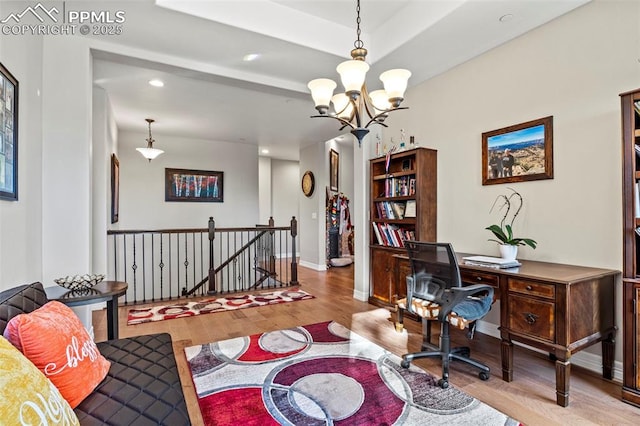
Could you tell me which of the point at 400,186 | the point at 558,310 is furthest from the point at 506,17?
the point at 558,310

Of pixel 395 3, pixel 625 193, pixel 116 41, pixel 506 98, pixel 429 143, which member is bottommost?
pixel 625 193

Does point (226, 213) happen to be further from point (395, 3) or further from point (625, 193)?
point (625, 193)

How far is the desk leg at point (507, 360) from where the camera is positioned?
2.29m

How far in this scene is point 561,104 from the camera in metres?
2.61

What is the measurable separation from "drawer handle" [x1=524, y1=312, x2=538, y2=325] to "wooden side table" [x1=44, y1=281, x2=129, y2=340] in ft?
8.95

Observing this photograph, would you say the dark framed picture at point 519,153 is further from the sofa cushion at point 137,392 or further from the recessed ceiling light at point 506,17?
the sofa cushion at point 137,392

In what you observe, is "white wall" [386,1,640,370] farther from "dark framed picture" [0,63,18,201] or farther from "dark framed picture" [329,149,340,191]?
"dark framed picture" [329,149,340,191]

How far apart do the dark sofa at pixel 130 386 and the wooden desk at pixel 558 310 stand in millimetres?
2090

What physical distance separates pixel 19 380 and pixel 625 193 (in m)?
2.95

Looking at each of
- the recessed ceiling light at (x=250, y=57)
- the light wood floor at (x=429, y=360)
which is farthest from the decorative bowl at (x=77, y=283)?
the recessed ceiling light at (x=250, y=57)

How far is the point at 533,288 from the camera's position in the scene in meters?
2.15

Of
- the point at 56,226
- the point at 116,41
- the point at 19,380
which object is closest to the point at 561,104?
the point at 19,380

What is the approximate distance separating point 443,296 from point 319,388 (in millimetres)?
1029

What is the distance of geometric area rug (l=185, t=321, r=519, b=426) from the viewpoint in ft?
6.17
